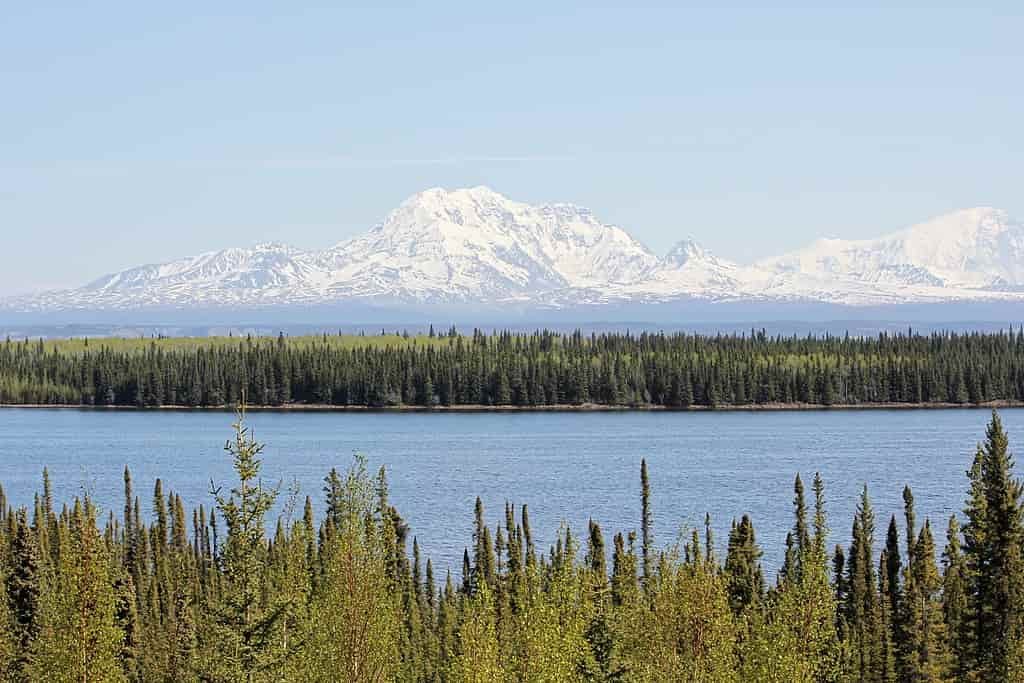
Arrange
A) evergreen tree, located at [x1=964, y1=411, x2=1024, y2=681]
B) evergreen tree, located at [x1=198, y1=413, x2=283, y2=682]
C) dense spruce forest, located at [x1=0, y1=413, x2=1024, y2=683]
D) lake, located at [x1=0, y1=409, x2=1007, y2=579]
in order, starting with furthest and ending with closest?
lake, located at [x1=0, y1=409, x2=1007, y2=579] → evergreen tree, located at [x1=964, y1=411, x2=1024, y2=681] → dense spruce forest, located at [x1=0, y1=413, x2=1024, y2=683] → evergreen tree, located at [x1=198, y1=413, x2=283, y2=682]

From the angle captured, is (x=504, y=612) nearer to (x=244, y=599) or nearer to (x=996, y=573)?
(x=996, y=573)

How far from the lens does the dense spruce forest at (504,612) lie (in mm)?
50316

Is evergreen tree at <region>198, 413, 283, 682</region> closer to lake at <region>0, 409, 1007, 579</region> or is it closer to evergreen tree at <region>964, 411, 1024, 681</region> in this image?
evergreen tree at <region>964, 411, 1024, 681</region>

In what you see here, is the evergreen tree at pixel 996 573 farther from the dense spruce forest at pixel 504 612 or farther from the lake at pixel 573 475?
the lake at pixel 573 475

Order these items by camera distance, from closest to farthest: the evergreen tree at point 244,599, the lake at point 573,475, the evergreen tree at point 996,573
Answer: the evergreen tree at point 244,599 < the evergreen tree at point 996,573 < the lake at point 573,475

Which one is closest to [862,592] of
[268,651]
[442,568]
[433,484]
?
[442,568]

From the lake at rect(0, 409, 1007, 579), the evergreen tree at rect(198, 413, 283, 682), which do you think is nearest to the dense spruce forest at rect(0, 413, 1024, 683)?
the evergreen tree at rect(198, 413, 283, 682)

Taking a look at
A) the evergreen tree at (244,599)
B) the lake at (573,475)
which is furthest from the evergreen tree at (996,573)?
the lake at (573,475)

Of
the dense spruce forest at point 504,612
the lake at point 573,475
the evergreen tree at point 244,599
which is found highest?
the evergreen tree at point 244,599

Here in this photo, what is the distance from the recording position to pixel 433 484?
487 ft

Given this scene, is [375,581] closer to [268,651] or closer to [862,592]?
[268,651]

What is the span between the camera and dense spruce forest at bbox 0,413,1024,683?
5032 centimetres

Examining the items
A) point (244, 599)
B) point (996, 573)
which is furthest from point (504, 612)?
point (244, 599)

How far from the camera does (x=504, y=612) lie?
2899 inches
